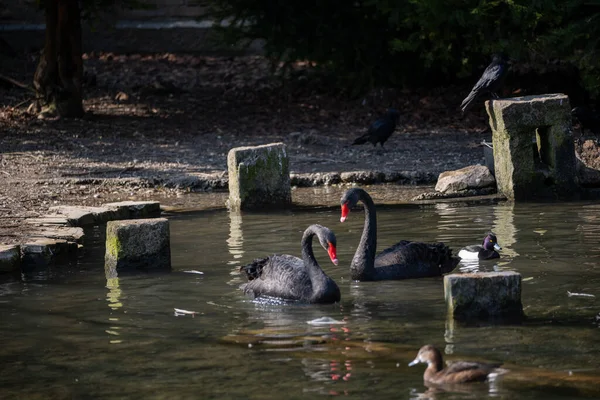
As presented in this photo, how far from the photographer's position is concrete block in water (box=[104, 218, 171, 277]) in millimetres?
10820

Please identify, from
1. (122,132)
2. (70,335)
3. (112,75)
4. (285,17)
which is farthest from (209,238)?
(112,75)

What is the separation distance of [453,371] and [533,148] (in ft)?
27.8

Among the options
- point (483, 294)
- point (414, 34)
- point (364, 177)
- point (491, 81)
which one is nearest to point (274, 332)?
point (483, 294)

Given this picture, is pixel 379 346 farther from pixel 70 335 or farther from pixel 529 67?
pixel 529 67

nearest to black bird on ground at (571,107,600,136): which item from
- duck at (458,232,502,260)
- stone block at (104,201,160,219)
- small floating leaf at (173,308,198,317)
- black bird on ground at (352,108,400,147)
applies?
black bird on ground at (352,108,400,147)

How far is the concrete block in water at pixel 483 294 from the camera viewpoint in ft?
27.8

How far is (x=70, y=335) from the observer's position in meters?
8.48

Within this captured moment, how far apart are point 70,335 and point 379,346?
2300mm

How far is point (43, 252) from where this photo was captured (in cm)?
1118

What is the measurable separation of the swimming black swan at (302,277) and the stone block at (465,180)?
5.77 meters

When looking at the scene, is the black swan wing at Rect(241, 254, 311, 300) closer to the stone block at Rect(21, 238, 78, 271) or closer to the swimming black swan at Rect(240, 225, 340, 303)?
the swimming black swan at Rect(240, 225, 340, 303)

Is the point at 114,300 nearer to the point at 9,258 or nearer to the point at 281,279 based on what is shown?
the point at 281,279

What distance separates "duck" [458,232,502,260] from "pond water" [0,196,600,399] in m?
0.12

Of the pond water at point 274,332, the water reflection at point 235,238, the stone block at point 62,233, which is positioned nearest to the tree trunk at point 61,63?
the water reflection at point 235,238
